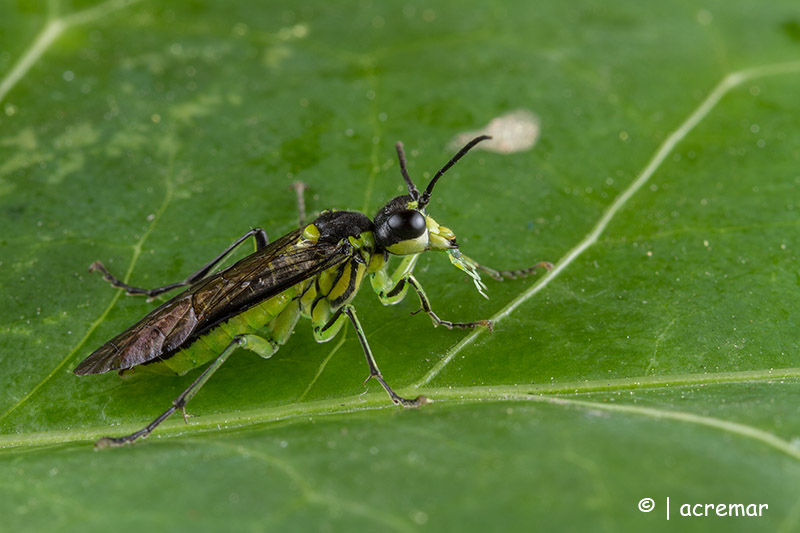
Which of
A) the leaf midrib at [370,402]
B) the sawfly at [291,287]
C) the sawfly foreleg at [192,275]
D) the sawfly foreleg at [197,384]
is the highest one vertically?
the sawfly foreleg at [192,275]

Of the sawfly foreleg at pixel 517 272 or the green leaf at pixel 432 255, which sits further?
the sawfly foreleg at pixel 517 272

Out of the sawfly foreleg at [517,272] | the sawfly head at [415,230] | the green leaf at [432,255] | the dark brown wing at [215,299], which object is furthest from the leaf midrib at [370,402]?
the sawfly foreleg at [517,272]

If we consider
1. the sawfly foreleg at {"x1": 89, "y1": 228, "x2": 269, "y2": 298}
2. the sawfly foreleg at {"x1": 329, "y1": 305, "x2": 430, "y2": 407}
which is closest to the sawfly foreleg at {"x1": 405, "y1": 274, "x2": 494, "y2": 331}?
the sawfly foreleg at {"x1": 329, "y1": 305, "x2": 430, "y2": 407}

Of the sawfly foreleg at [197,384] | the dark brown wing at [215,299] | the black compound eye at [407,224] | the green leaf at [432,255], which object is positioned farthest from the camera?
the black compound eye at [407,224]

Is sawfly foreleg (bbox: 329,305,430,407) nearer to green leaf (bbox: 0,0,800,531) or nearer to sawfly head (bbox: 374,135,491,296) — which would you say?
Answer: green leaf (bbox: 0,0,800,531)

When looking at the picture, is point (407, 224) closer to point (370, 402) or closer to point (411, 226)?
point (411, 226)

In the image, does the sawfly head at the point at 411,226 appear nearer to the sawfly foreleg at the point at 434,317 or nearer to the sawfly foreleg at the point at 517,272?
the sawfly foreleg at the point at 434,317

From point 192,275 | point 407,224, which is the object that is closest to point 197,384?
point 192,275
